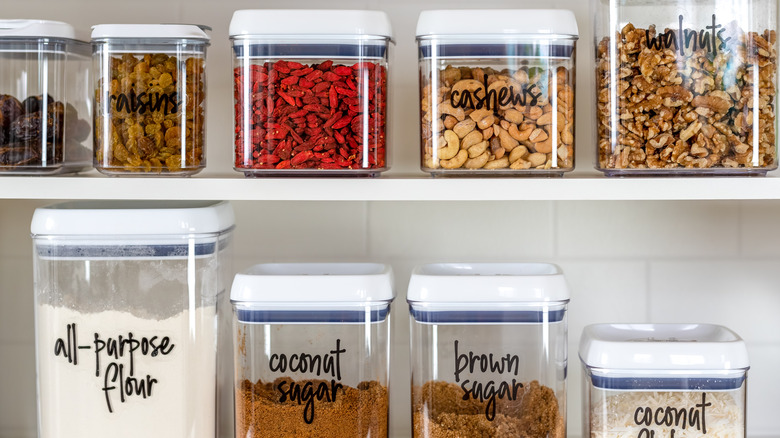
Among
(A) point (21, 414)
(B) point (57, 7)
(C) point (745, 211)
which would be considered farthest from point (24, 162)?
(C) point (745, 211)

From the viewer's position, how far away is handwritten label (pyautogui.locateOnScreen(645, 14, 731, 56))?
0.87 m

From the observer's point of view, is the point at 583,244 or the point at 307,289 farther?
the point at 583,244

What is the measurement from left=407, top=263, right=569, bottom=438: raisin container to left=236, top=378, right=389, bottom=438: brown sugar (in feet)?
0.23

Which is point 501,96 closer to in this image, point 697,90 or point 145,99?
point 697,90

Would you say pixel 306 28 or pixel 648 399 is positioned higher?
pixel 306 28

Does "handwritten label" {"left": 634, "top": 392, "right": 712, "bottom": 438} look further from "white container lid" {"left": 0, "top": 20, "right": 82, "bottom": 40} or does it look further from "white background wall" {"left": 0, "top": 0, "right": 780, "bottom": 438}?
"white container lid" {"left": 0, "top": 20, "right": 82, "bottom": 40}

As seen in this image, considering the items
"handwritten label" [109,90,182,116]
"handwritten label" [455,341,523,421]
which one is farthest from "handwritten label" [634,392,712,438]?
"handwritten label" [109,90,182,116]

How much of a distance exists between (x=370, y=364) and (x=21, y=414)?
600mm

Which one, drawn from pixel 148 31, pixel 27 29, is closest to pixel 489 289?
pixel 148 31

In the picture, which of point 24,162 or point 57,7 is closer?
point 24,162

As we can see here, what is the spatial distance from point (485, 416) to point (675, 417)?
21 cm

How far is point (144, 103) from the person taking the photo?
2.93ft

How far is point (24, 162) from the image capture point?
913mm

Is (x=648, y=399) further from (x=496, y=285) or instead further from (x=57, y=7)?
(x=57, y=7)
